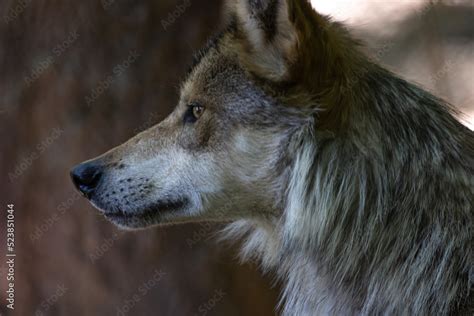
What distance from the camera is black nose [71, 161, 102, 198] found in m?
2.43

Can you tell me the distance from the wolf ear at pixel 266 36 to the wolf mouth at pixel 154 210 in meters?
0.48

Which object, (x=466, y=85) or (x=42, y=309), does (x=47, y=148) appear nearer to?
(x=42, y=309)

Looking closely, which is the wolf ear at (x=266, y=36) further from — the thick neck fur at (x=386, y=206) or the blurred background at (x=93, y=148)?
the blurred background at (x=93, y=148)

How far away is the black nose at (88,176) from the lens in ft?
7.97

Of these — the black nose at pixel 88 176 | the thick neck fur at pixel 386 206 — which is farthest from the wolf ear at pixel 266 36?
the black nose at pixel 88 176

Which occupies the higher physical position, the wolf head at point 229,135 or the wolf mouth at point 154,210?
the wolf head at point 229,135

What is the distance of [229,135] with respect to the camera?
2.22 m

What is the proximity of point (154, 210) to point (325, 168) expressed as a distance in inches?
23.2

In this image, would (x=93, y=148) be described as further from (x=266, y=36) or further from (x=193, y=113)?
(x=266, y=36)

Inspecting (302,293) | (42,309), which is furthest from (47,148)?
(302,293)

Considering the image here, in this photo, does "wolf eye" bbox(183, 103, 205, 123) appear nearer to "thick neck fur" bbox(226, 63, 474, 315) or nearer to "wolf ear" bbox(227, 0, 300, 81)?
"wolf ear" bbox(227, 0, 300, 81)

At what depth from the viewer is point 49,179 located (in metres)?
3.24

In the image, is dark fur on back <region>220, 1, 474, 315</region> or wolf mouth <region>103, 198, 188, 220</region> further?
wolf mouth <region>103, 198, 188, 220</region>

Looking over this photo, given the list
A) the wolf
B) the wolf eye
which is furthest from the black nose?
the wolf eye
